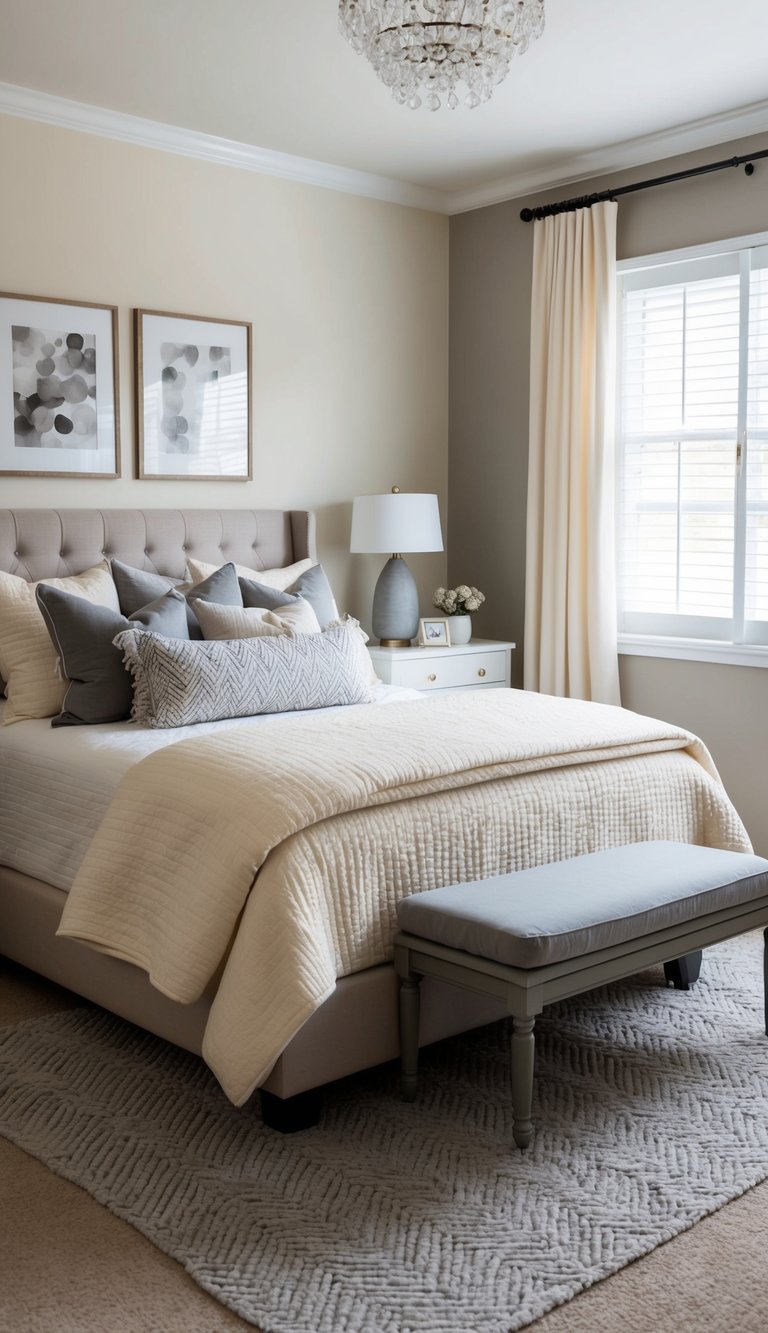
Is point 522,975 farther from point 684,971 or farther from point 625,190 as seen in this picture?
point 625,190

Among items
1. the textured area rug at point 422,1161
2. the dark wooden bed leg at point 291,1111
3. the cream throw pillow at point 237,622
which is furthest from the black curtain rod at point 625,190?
the dark wooden bed leg at point 291,1111

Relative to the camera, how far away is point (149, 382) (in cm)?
433

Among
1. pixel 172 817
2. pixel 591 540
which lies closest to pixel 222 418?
pixel 591 540

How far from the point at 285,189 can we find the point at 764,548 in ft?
7.60

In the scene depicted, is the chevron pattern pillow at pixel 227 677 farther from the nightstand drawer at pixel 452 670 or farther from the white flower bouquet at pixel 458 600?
the white flower bouquet at pixel 458 600

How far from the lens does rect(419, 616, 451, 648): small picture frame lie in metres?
4.84

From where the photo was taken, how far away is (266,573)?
14.3 feet

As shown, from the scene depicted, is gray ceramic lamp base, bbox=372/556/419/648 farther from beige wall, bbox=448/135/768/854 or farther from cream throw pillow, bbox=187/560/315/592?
beige wall, bbox=448/135/768/854

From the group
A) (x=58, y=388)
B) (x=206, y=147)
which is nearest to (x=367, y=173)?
(x=206, y=147)

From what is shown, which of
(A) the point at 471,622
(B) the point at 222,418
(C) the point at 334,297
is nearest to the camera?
(B) the point at 222,418

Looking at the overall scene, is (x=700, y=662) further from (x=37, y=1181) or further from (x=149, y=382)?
(x=37, y=1181)

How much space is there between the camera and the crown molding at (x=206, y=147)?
3924 mm

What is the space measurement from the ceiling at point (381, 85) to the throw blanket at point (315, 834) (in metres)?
1.98

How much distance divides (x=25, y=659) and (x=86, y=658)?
25 centimetres
